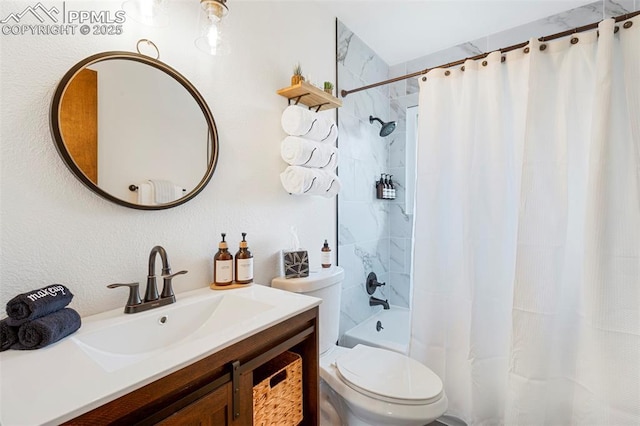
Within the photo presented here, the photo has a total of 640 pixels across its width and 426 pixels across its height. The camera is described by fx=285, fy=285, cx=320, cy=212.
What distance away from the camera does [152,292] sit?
932 mm

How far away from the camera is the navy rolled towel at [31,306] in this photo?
652 mm

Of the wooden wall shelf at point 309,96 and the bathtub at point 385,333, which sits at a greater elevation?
the wooden wall shelf at point 309,96

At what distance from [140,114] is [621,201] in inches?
75.6

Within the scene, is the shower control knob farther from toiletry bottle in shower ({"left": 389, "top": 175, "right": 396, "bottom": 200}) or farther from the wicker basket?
the wicker basket

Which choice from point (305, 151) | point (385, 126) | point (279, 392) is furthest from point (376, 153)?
point (279, 392)

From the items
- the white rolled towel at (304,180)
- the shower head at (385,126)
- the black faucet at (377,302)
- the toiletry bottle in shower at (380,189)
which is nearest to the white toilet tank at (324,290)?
the white rolled towel at (304,180)

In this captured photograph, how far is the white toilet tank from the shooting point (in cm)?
133

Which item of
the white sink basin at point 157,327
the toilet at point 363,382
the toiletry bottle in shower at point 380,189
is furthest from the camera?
the toiletry bottle in shower at point 380,189

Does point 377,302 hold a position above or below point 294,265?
below

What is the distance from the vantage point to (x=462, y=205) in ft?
5.13

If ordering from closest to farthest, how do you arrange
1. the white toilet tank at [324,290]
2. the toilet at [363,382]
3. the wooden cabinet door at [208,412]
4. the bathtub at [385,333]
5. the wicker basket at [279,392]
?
the wooden cabinet door at [208,412] < the wicker basket at [279,392] < the toilet at [363,382] < the white toilet tank at [324,290] < the bathtub at [385,333]

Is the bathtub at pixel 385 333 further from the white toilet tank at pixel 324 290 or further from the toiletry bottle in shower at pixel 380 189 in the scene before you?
the toiletry bottle in shower at pixel 380 189

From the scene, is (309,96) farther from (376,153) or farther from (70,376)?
(70,376)

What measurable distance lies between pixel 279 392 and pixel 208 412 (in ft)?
0.97
